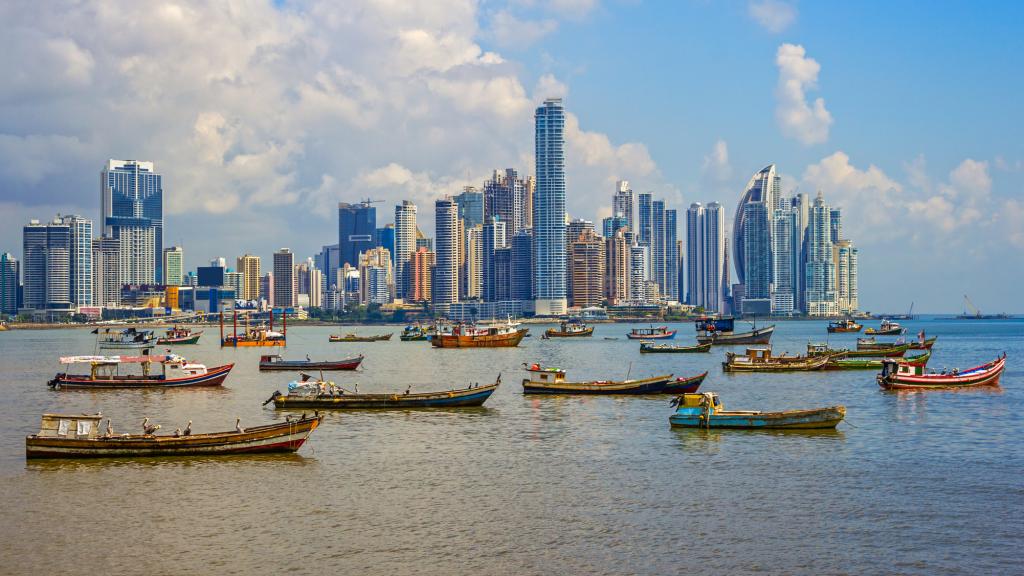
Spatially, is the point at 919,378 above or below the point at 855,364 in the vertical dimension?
above

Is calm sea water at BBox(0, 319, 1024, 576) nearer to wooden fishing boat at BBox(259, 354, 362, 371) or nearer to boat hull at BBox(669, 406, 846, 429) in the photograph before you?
boat hull at BBox(669, 406, 846, 429)

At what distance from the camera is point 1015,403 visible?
66.6m

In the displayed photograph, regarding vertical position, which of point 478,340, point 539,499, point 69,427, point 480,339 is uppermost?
point 480,339

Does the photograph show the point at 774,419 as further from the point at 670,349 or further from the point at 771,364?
the point at 670,349

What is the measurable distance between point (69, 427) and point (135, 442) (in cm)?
336

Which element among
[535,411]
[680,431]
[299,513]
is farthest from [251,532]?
[535,411]

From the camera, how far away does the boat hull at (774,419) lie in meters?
51.8

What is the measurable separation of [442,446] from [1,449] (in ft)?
68.8

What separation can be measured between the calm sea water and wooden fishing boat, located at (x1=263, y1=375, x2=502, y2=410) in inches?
46.1

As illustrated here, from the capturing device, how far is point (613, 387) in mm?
69750

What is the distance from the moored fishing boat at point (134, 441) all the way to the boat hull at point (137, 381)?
33144 millimetres

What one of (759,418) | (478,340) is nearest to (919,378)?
(759,418)

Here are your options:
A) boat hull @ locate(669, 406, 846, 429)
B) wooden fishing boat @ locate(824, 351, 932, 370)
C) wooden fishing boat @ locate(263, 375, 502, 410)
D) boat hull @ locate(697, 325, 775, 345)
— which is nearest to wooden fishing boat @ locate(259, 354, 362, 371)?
wooden fishing boat @ locate(263, 375, 502, 410)

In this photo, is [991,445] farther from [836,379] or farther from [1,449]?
[1,449]
